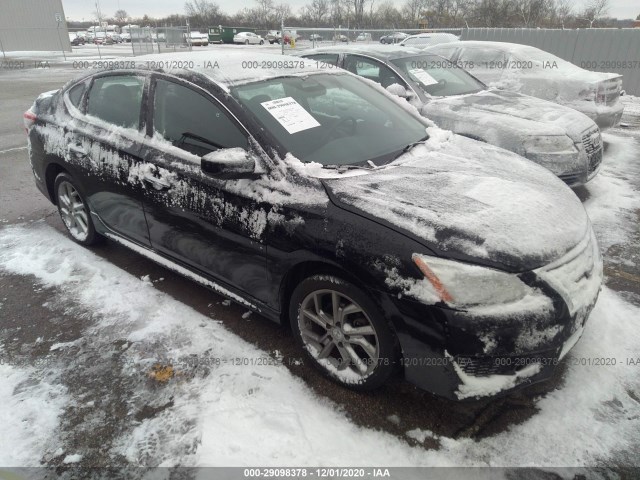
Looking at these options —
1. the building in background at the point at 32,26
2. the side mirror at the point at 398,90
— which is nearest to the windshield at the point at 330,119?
the side mirror at the point at 398,90

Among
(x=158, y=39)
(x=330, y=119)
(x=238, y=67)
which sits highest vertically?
(x=158, y=39)

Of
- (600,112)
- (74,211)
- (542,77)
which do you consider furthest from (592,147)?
(74,211)

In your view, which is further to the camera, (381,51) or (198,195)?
(381,51)

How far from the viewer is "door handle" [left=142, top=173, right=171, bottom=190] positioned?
2.90 m

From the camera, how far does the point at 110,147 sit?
10.7 feet

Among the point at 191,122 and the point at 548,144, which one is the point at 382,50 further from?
the point at 191,122

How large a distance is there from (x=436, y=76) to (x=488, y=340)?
15.7 feet

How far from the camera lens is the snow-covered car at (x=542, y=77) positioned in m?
6.98

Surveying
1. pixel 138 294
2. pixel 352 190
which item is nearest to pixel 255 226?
pixel 352 190

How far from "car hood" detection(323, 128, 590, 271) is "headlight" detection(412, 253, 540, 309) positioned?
0.05 meters

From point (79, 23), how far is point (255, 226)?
10248cm

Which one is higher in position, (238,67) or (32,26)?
(32,26)

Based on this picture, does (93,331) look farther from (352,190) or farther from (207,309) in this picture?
(352,190)

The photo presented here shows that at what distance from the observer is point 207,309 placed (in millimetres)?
3195
